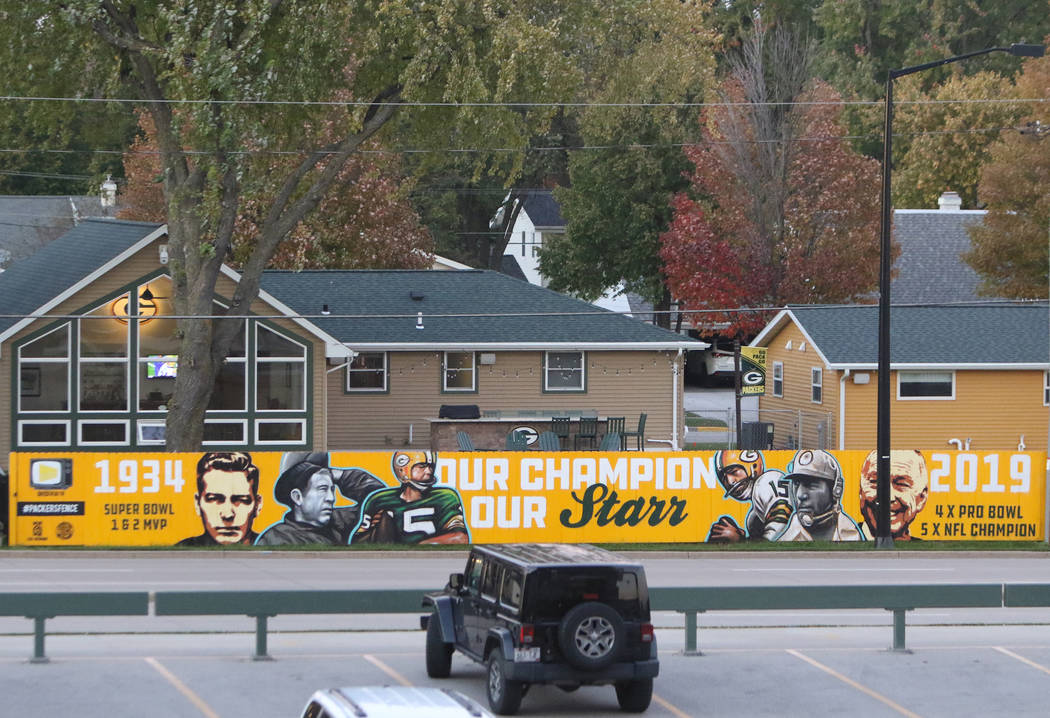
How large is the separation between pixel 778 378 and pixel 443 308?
10.8 m

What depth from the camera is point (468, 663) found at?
14.3 metres

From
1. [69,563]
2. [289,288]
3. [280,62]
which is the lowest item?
[69,563]

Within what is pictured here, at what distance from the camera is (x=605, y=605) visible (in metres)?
11.8

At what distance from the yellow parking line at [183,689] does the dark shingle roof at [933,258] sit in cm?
4318

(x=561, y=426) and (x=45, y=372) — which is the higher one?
(x=45, y=372)

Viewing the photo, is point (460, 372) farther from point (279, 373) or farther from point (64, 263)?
point (64, 263)

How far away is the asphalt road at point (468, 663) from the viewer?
41.0 feet

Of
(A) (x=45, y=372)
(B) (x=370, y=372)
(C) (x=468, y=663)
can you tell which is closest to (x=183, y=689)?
(C) (x=468, y=663)

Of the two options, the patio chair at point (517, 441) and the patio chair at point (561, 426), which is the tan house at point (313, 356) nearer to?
the patio chair at point (517, 441)

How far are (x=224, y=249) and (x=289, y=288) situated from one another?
11.0 m

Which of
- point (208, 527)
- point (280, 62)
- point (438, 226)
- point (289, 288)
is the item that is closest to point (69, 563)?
point (208, 527)

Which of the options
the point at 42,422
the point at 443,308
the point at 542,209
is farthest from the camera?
the point at 542,209

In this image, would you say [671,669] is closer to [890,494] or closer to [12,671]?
[12,671]

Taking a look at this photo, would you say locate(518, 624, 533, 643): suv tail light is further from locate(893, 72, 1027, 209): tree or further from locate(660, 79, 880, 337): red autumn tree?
locate(893, 72, 1027, 209): tree
